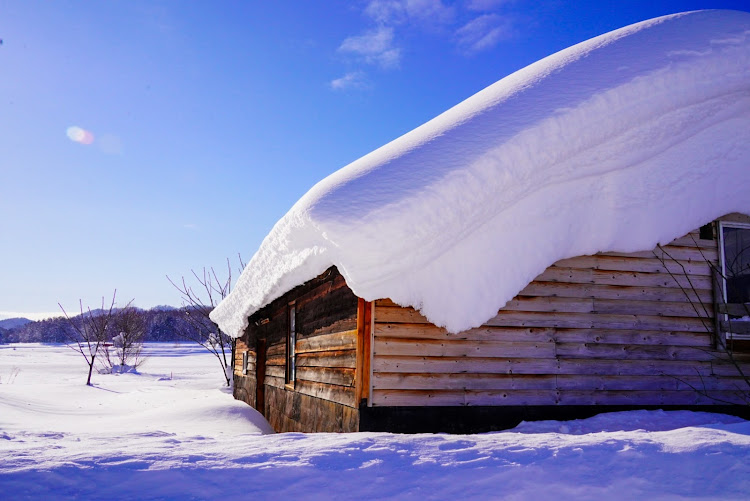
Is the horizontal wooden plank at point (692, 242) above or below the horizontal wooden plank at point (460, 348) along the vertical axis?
above

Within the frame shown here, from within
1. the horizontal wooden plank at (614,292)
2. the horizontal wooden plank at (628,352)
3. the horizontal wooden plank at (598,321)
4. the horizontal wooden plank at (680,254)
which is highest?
the horizontal wooden plank at (680,254)

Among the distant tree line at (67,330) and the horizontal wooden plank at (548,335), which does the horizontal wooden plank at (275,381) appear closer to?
the horizontal wooden plank at (548,335)

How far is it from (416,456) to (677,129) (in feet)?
18.5

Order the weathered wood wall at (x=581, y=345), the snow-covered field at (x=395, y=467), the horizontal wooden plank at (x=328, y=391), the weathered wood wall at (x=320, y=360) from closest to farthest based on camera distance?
1. the snow-covered field at (x=395, y=467)
2. the weathered wood wall at (x=581, y=345)
3. the horizontal wooden plank at (x=328, y=391)
4. the weathered wood wall at (x=320, y=360)

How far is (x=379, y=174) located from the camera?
19.4 feet

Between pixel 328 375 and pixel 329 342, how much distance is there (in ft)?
1.41

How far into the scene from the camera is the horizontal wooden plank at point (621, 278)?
701 centimetres

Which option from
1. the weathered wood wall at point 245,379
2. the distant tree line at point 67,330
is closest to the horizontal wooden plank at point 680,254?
the weathered wood wall at point 245,379

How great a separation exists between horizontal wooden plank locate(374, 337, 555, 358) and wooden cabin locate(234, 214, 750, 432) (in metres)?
0.01

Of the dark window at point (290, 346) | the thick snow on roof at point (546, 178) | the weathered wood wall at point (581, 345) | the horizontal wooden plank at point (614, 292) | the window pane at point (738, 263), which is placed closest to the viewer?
the thick snow on roof at point (546, 178)

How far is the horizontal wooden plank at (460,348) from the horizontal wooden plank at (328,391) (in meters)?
0.69

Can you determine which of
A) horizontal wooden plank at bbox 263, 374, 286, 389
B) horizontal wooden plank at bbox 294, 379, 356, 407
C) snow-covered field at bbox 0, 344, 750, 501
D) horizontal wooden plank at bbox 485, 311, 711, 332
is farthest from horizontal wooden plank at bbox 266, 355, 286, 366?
snow-covered field at bbox 0, 344, 750, 501

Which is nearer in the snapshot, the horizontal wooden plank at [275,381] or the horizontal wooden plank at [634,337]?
the horizontal wooden plank at [634,337]

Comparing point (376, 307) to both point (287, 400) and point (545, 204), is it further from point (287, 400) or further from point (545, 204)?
point (287, 400)
